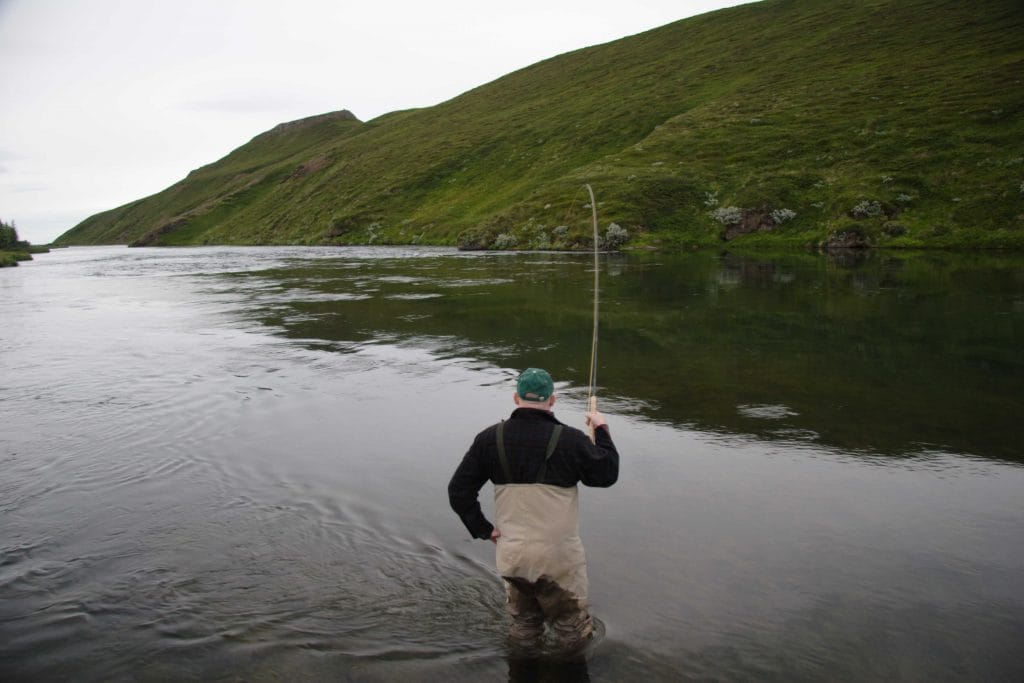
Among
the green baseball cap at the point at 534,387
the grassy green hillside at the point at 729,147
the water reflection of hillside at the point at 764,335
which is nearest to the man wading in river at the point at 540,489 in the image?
the green baseball cap at the point at 534,387

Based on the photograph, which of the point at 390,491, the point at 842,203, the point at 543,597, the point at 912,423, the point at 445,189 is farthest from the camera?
the point at 445,189

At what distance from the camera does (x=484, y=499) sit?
30.0 feet

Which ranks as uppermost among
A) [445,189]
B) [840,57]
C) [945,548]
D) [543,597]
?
[840,57]

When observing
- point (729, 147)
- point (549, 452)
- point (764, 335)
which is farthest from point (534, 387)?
point (729, 147)

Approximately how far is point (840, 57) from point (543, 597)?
11335 centimetres

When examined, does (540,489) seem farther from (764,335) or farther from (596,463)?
(764,335)

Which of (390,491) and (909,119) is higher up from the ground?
(909,119)

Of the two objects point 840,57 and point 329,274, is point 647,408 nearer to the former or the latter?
point 329,274

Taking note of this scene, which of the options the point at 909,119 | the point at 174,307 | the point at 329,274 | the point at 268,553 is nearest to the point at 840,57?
the point at 909,119

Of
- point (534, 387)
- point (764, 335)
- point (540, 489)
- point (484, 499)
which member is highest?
point (534, 387)

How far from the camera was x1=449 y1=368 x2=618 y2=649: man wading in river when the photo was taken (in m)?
5.31

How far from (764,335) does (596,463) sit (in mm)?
15544

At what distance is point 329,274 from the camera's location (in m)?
48.1

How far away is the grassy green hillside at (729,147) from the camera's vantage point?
60.4 meters
